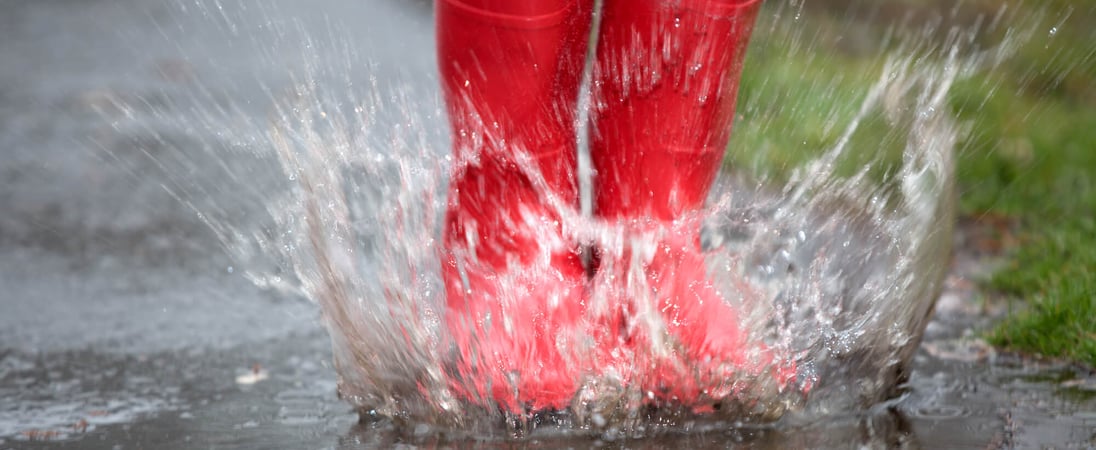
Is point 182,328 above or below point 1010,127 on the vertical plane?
below

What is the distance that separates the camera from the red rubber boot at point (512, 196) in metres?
1.75

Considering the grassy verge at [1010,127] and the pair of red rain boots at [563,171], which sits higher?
the pair of red rain boots at [563,171]

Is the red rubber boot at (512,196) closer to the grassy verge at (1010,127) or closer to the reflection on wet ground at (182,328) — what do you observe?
the reflection on wet ground at (182,328)

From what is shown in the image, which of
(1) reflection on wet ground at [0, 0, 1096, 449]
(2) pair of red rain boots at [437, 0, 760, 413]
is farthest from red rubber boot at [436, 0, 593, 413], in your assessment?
(1) reflection on wet ground at [0, 0, 1096, 449]

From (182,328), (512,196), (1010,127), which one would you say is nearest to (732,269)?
(512,196)

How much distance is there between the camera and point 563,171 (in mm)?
1865

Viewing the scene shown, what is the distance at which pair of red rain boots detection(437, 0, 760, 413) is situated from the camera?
1756 mm

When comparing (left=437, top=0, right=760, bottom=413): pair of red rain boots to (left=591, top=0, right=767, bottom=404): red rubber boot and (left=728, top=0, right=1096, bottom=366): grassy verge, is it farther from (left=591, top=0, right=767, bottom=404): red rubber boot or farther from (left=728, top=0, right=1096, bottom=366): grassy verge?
(left=728, top=0, right=1096, bottom=366): grassy verge

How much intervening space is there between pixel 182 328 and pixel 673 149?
4.05ft

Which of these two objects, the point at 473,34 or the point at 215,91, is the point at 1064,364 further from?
the point at 215,91

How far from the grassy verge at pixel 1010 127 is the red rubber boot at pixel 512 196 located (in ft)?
2.27

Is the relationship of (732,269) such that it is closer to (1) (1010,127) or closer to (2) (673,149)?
(2) (673,149)

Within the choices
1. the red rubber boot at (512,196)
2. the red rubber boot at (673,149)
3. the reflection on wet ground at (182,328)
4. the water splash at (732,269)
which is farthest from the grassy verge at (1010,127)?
the red rubber boot at (512,196)

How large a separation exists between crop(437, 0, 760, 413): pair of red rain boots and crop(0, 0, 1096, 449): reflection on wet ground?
12cm
